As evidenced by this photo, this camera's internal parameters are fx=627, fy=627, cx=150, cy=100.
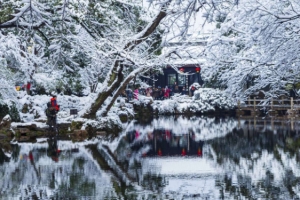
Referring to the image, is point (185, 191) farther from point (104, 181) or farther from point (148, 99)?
point (148, 99)

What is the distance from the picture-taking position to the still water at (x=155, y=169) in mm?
10031

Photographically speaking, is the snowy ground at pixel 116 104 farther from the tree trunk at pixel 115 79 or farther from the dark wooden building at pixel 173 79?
the dark wooden building at pixel 173 79

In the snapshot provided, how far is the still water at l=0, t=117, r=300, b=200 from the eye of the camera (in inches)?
395

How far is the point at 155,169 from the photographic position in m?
13.2

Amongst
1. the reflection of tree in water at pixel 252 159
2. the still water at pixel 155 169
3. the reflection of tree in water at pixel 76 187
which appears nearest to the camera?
the reflection of tree in water at pixel 252 159

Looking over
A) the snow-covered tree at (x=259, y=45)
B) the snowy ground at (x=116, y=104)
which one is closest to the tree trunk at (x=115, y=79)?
the snowy ground at (x=116, y=104)

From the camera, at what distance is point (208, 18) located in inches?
356

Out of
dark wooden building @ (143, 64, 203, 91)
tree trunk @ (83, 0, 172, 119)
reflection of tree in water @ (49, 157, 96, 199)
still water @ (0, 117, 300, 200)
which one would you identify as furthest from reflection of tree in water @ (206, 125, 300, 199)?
dark wooden building @ (143, 64, 203, 91)

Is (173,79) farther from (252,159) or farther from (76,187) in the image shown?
(76,187)

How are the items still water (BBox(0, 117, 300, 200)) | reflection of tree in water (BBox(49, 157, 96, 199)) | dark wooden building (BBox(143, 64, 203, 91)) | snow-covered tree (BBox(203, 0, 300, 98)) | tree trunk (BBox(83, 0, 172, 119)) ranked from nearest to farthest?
reflection of tree in water (BBox(49, 157, 96, 199)), still water (BBox(0, 117, 300, 200)), snow-covered tree (BBox(203, 0, 300, 98)), tree trunk (BBox(83, 0, 172, 119)), dark wooden building (BBox(143, 64, 203, 91))

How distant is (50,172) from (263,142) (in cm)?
862

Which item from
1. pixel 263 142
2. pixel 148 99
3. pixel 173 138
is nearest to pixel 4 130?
pixel 173 138

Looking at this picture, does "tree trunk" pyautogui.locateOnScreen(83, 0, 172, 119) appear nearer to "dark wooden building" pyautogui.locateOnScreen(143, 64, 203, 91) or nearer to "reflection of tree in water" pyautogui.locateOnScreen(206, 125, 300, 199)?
"reflection of tree in water" pyautogui.locateOnScreen(206, 125, 300, 199)

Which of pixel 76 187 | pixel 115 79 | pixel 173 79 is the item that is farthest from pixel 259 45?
pixel 173 79
